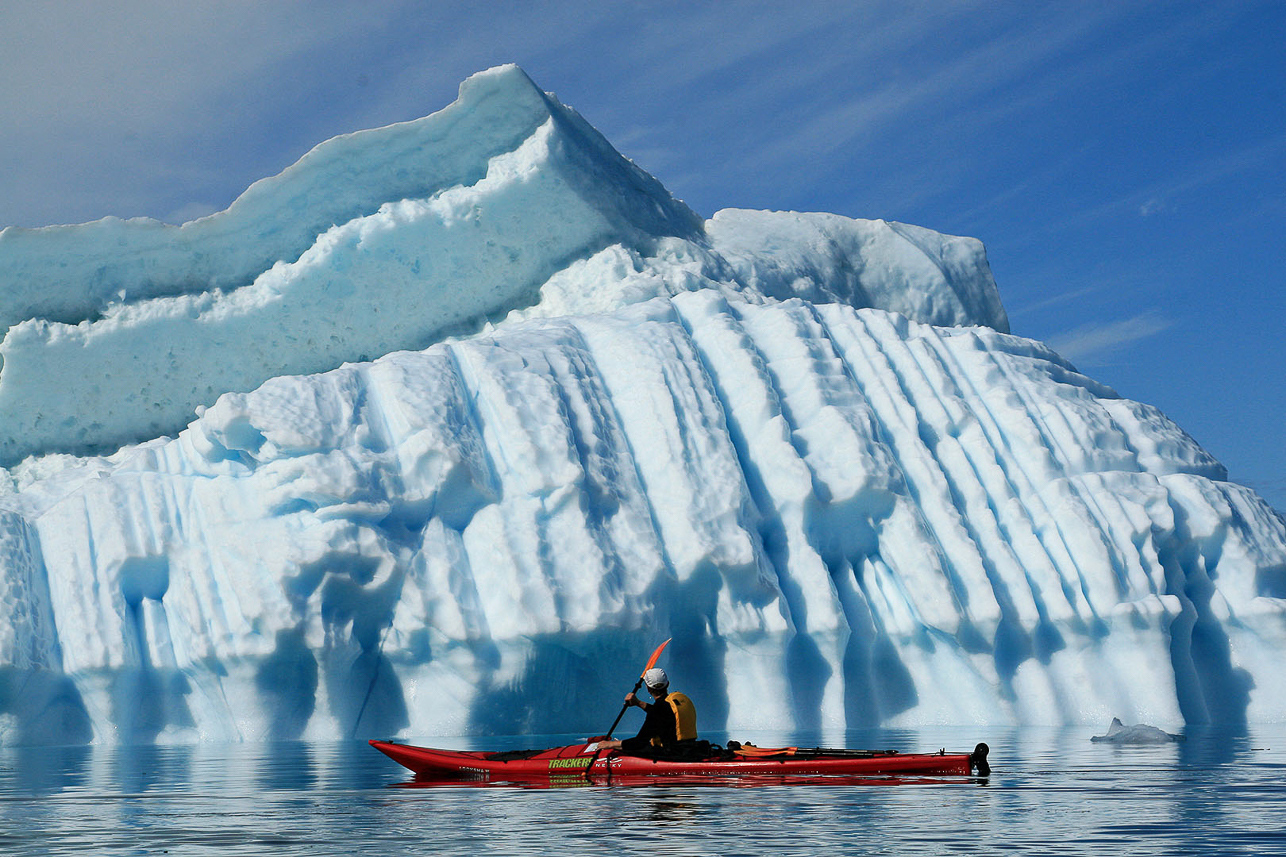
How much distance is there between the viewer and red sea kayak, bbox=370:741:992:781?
8875 mm

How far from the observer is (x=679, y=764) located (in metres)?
9.44

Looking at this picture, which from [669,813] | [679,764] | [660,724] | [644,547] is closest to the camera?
[669,813]

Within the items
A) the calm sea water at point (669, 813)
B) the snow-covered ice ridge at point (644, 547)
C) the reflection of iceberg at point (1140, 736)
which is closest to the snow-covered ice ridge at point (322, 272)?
the snow-covered ice ridge at point (644, 547)

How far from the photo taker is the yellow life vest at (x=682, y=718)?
9.91 meters

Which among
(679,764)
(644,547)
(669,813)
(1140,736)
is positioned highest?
(644,547)

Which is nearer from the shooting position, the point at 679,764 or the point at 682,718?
the point at 679,764

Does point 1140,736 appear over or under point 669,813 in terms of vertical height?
under

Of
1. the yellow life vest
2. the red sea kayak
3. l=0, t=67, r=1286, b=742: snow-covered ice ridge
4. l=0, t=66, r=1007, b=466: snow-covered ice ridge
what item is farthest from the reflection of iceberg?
l=0, t=66, r=1007, b=466: snow-covered ice ridge

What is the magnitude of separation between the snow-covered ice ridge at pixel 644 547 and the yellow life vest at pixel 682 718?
5405 mm

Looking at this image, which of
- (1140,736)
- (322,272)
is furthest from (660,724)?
(322,272)

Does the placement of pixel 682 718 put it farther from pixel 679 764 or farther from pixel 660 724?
pixel 679 764

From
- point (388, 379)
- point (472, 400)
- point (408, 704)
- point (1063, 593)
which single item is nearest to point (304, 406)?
point (388, 379)

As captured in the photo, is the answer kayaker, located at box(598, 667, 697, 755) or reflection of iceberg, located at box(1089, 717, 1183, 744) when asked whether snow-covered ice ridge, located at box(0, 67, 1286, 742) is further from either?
kayaker, located at box(598, 667, 697, 755)

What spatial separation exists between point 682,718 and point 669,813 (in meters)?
3.01
